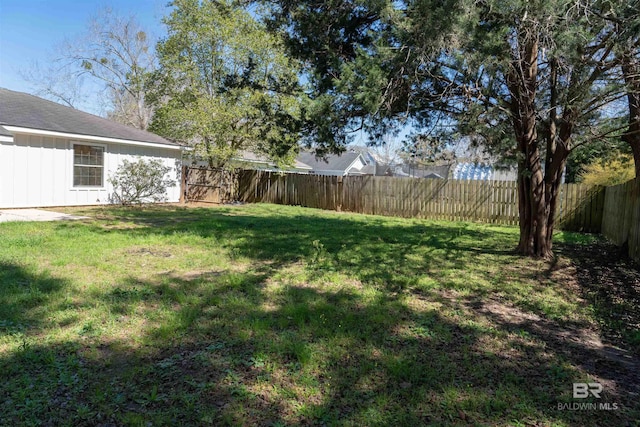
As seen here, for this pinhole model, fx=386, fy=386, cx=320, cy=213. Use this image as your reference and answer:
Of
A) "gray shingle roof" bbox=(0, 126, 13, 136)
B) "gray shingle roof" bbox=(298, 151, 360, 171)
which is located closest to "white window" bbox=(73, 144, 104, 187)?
"gray shingle roof" bbox=(0, 126, 13, 136)

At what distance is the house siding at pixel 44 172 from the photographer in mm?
10312

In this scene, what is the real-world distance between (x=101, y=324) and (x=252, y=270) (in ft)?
7.01

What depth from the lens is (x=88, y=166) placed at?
40.2 ft

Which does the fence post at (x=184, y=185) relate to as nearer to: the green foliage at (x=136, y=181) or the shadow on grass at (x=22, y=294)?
the green foliage at (x=136, y=181)

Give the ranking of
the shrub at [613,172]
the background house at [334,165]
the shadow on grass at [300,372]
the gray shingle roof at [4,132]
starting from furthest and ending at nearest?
1. the background house at [334,165]
2. the shrub at [613,172]
3. the gray shingle roof at [4,132]
4. the shadow on grass at [300,372]

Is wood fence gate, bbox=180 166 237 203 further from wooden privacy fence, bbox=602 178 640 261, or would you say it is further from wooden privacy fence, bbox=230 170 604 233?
wooden privacy fence, bbox=602 178 640 261

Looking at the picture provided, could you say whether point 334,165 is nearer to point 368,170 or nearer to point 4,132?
point 368,170

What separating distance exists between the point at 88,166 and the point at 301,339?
39.0ft

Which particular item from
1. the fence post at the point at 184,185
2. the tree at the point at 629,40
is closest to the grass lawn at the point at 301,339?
the tree at the point at 629,40

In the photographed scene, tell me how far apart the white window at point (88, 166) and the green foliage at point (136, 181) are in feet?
1.33

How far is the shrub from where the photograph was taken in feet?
41.3

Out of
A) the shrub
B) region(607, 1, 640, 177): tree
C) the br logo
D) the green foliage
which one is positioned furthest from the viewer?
the green foliage

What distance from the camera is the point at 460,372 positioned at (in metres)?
2.69

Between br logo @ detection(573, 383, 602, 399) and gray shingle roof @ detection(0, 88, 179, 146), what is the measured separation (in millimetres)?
12685
